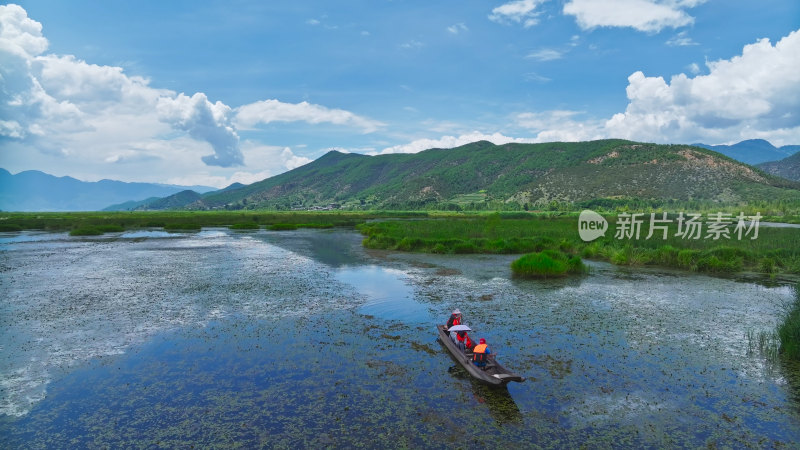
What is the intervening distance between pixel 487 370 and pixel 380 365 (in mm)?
3511

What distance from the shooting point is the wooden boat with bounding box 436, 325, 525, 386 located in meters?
11.4

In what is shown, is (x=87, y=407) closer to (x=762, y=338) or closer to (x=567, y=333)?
(x=567, y=333)

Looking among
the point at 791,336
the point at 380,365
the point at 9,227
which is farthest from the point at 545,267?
the point at 9,227

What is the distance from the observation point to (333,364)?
13984 millimetres

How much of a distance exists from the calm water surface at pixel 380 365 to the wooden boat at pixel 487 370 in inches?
15.7

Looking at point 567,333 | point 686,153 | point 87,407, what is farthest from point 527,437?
point 686,153

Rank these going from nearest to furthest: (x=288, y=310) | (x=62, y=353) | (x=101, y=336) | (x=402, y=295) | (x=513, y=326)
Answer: (x=62, y=353) → (x=101, y=336) → (x=513, y=326) → (x=288, y=310) → (x=402, y=295)

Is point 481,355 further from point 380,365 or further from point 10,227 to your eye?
point 10,227

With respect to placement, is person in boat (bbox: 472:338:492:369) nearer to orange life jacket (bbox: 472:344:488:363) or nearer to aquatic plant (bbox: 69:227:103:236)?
orange life jacket (bbox: 472:344:488:363)

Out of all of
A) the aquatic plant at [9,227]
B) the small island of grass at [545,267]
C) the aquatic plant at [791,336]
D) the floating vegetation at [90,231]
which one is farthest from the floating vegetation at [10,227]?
the aquatic plant at [791,336]

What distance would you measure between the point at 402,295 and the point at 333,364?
10.4 meters

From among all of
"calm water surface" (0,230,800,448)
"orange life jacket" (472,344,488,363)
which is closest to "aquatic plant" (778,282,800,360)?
"calm water surface" (0,230,800,448)

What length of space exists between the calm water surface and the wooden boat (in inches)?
15.7

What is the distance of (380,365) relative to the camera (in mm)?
13898
